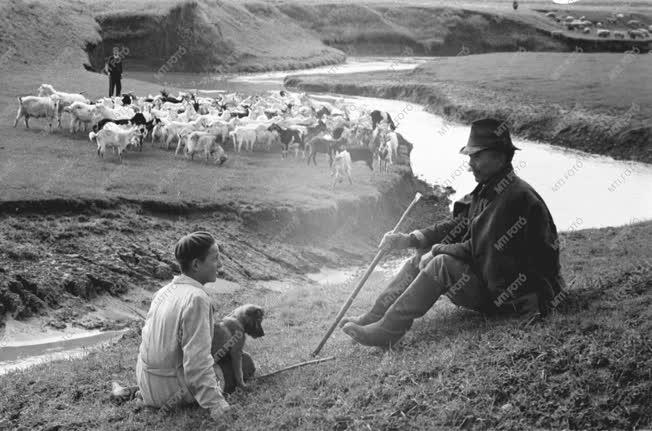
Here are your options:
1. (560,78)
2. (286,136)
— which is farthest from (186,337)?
(560,78)

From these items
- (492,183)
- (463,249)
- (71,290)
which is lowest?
(71,290)

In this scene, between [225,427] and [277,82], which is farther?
[277,82]

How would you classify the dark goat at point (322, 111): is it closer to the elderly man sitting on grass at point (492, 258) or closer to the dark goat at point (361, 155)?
the dark goat at point (361, 155)

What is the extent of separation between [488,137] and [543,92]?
32.7 meters

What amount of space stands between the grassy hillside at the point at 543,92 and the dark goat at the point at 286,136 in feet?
41.7

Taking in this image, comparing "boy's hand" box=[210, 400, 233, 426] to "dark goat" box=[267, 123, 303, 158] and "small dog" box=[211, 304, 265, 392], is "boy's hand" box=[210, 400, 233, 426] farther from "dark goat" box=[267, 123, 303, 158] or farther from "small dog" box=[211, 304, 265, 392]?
"dark goat" box=[267, 123, 303, 158]

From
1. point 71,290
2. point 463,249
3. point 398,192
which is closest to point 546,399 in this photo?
point 463,249

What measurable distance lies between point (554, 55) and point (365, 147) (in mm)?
36055

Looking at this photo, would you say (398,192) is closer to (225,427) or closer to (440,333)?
(440,333)

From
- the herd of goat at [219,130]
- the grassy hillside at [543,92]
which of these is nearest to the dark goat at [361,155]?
the herd of goat at [219,130]

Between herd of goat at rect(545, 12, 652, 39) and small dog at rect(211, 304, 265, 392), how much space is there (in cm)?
8348

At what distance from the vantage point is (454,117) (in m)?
37.4

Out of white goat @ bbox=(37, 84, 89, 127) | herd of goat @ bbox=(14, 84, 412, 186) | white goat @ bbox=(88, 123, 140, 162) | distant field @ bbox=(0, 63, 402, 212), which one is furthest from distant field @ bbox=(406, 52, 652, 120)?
white goat @ bbox=(37, 84, 89, 127)

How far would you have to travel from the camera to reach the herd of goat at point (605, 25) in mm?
84812
